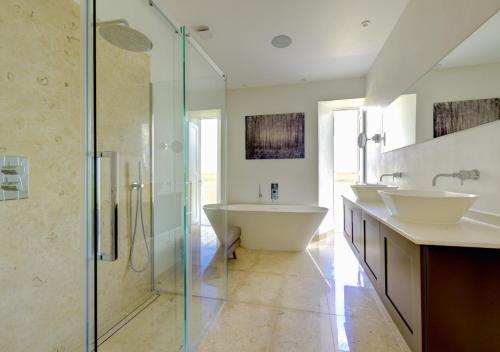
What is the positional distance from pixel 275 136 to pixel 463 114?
2.68 m

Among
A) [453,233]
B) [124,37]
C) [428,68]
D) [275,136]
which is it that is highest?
[124,37]

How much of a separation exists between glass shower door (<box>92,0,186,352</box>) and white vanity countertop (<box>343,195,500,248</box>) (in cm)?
131

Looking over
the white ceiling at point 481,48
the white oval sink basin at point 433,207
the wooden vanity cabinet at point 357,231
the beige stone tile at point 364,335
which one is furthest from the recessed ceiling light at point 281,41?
the beige stone tile at point 364,335

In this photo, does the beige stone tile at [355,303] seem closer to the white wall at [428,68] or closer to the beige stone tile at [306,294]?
the beige stone tile at [306,294]

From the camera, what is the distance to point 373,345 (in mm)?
1533

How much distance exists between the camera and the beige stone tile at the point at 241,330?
1.53 metres

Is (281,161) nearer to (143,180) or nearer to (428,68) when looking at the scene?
(428,68)

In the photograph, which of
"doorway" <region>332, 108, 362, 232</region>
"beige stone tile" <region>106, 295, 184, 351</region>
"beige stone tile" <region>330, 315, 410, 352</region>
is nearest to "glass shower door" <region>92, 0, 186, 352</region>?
"beige stone tile" <region>106, 295, 184, 351</region>

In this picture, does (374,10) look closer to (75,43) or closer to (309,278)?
(75,43)

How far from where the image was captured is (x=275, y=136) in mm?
3936

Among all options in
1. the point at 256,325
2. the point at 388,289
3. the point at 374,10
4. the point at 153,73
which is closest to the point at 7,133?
the point at 153,73

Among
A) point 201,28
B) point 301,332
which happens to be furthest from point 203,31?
point 301,332

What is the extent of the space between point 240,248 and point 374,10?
324cm

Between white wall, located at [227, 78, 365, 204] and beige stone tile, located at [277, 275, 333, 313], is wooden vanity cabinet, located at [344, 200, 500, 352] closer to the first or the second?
beige stone tile, located at [277, 275, 333, 313]
